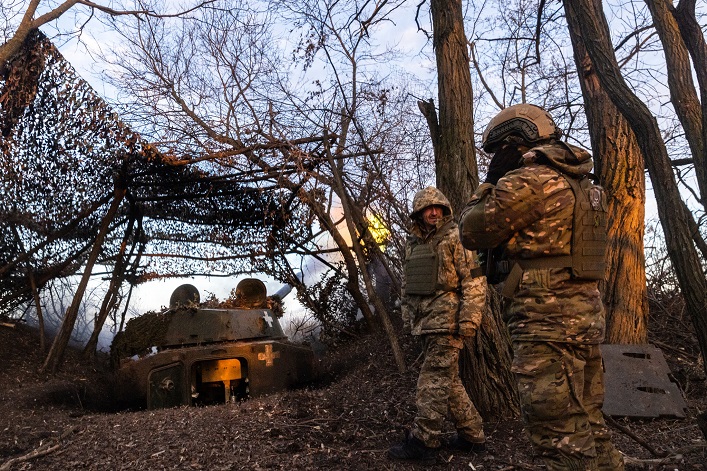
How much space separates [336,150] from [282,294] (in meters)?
3.16

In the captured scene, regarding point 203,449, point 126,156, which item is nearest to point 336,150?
point 126,156

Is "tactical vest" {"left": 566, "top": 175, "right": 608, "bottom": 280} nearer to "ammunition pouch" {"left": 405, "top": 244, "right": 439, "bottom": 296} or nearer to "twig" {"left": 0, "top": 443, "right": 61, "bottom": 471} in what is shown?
"ammunition pouch" {"left": 405, "top": 244, "right": 439, "bottom": 296}

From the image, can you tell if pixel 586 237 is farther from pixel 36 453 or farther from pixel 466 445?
pixel 36 453

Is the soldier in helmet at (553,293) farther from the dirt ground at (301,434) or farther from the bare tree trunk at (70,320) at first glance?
the bare tree trunk at (70,320)

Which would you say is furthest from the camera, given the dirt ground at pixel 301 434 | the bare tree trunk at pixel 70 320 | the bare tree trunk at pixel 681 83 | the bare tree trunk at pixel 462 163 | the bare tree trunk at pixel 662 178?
the bare tree trunk at pixel 70 320

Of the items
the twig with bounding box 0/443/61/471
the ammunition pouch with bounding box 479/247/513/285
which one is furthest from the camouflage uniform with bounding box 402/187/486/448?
the twig with bounding box 0/443/61/471

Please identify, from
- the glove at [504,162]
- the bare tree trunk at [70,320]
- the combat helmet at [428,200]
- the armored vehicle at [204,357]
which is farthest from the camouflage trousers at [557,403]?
the bare tree trunk at [70,320]

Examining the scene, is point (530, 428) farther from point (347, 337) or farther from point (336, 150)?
point (347, 337)

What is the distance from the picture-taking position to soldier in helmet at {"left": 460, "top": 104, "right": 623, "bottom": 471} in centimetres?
333

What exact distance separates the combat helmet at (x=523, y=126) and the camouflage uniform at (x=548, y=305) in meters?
0.14

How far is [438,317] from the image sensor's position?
504cm

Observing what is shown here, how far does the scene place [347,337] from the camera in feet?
39.6

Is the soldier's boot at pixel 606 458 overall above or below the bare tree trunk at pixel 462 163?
below

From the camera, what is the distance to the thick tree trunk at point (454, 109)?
6.39 metres
